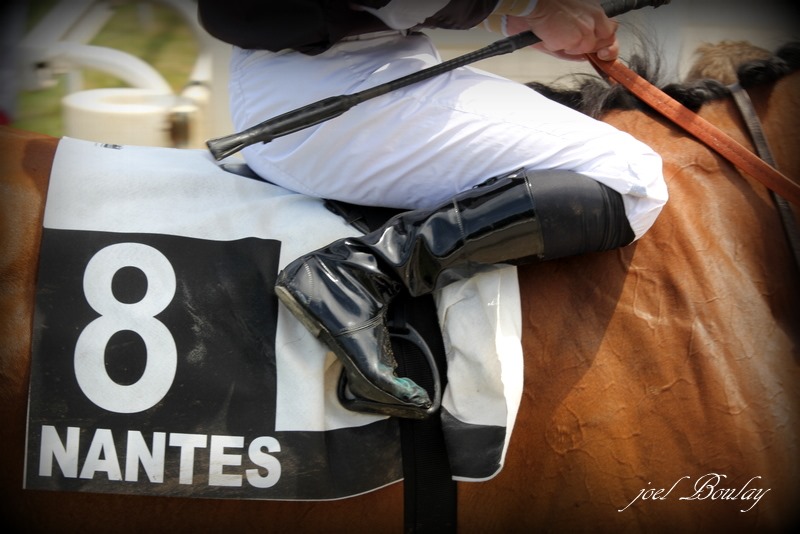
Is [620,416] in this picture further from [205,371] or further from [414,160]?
[205,371]

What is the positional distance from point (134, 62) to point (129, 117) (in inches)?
21.7

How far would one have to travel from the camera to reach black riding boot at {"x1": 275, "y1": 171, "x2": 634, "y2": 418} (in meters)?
1.61

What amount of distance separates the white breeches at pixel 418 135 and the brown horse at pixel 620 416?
20 cm

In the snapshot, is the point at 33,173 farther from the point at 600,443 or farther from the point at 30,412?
the point at 600,443

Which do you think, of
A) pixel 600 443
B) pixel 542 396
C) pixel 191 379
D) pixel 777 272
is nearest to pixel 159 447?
pixel 191 379

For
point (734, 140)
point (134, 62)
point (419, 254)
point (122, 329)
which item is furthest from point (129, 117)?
point (734, 140)

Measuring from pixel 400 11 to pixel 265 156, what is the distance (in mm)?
476

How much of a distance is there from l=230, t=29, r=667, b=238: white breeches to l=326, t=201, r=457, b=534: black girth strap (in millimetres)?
310

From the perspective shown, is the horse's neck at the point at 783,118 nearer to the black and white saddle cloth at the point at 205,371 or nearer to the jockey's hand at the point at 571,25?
the jockey's hand at the point at 571,25

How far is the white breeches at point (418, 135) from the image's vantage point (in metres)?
1.68

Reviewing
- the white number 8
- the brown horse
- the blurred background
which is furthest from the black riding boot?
the blurred background

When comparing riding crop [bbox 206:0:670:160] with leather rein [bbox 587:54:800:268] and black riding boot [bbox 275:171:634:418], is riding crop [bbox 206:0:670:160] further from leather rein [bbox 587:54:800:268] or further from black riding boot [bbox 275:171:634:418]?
leather rein [bbox 587:54:800:268]

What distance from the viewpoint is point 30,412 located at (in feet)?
5.45

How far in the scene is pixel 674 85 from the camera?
2082 mm
